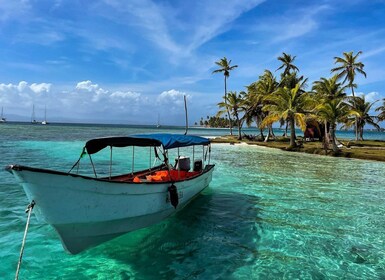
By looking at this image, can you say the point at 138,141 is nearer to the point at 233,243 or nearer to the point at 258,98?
the point at 233,243

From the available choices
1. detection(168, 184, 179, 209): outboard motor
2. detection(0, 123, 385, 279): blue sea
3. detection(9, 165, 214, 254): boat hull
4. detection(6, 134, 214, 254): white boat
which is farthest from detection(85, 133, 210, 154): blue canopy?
detection(0, 123, 385, 279): blue sea

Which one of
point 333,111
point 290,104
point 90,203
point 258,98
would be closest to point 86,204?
point 90,203

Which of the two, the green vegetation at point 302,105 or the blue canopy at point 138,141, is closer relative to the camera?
the blue canopy at point 138,141

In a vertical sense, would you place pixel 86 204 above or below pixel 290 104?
below

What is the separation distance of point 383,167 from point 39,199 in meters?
28.2

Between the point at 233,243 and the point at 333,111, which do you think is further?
the point at 333,111

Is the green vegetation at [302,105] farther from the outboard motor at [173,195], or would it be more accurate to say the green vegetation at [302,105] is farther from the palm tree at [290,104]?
the outboard motor at [173,195]

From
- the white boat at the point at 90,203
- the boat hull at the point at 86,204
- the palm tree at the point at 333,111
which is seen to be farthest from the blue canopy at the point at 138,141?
the palm tree at the point at 333,111

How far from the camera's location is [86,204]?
7113 mm

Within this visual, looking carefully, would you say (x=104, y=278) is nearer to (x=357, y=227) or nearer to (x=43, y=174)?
(x=43, y=174)

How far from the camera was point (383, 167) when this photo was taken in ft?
86.1

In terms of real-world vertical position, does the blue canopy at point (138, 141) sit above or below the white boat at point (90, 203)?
above

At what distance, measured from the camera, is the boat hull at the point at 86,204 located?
6.39m

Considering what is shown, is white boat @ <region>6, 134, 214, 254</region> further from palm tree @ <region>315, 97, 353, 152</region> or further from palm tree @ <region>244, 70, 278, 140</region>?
palm tree @ <region>244, 70, 278, 140</region>
